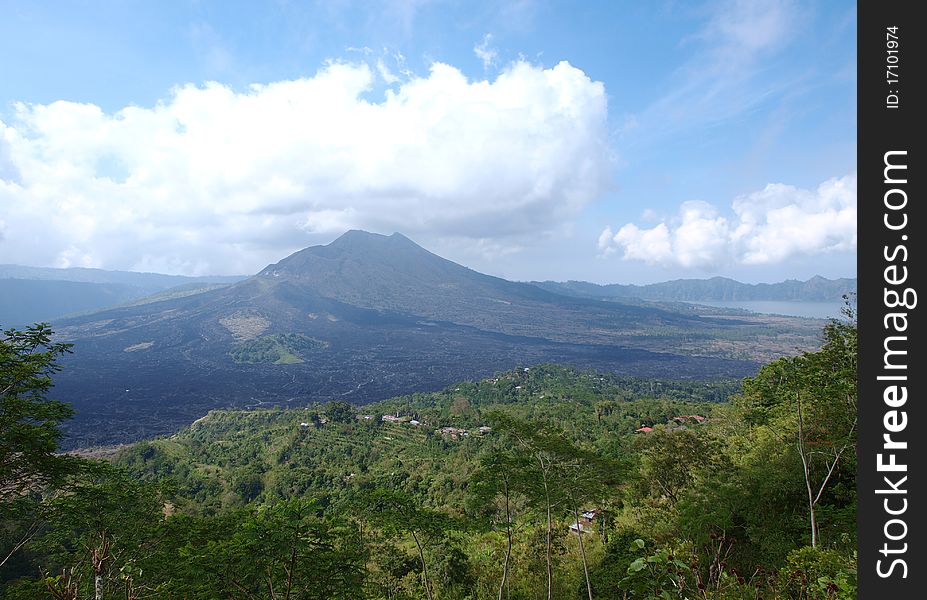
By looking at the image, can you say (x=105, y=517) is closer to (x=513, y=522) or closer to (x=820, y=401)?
(x=513, y=522)

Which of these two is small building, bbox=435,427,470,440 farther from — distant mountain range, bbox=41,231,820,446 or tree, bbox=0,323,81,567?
tree, bbox=0,323,81,567

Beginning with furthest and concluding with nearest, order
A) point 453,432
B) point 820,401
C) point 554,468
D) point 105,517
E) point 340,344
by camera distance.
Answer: point 340,344, point 453,432, point 820,401, point 554,468, point 105,517

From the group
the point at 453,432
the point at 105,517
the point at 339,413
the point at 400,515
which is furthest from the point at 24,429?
the point at 339,413

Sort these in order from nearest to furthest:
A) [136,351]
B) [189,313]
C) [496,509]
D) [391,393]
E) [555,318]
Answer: [496,509] < [391,393] < [136,351] < [189,313] < [555,318]

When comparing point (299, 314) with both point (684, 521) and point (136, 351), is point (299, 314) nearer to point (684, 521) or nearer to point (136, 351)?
point (136, 351)

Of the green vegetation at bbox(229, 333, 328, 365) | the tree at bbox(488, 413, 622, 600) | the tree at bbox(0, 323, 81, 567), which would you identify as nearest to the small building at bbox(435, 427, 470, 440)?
the tree at bbox(488, 413, 622, 600)

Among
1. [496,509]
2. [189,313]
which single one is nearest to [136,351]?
[189,313]

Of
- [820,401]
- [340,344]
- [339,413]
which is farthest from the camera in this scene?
[340,344]
